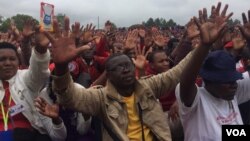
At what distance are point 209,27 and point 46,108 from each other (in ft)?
4.75

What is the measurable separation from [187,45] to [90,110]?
2.03 metres

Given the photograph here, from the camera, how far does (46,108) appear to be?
321 cm

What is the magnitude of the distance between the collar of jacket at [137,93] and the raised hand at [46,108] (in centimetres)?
47

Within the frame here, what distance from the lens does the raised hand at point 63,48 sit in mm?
2857

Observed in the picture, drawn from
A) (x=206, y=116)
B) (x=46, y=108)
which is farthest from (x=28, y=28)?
(x=206, y=116)

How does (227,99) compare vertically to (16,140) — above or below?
above

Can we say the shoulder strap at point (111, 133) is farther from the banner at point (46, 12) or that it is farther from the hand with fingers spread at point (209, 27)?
the banner at point (46, 12)

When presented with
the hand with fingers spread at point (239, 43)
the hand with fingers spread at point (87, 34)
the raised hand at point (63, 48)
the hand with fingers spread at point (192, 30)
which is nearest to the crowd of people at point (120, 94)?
the raised hand at point (63, 48)

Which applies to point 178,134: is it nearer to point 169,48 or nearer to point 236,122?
point 236,122

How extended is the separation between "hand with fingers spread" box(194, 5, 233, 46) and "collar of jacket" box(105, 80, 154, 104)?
0.66 meters

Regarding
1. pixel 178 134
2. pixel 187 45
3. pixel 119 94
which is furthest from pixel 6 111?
pixel 187 45

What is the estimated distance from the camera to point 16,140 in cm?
350

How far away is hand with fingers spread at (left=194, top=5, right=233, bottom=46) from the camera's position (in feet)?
9.47

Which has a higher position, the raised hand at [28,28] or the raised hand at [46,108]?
the raised hand at [28,28]
